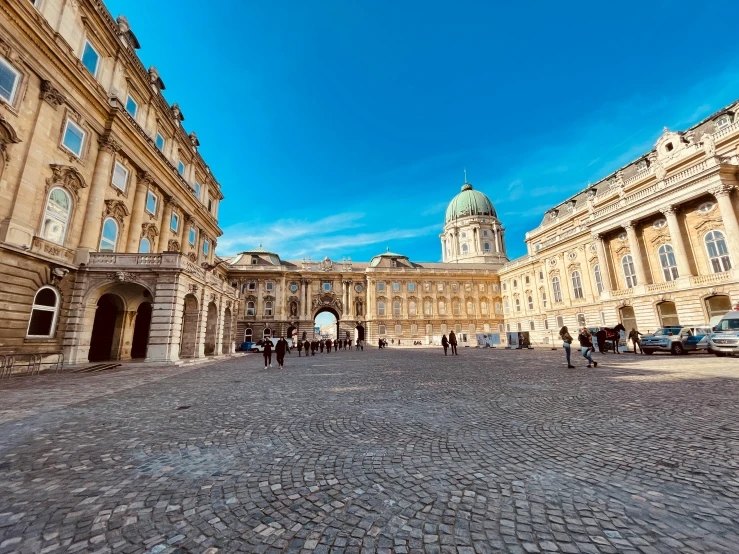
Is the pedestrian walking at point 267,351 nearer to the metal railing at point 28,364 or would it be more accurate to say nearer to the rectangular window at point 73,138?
the metal railing at point 28,364

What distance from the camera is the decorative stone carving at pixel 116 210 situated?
59.1 ft

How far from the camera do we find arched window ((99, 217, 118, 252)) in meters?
18.0

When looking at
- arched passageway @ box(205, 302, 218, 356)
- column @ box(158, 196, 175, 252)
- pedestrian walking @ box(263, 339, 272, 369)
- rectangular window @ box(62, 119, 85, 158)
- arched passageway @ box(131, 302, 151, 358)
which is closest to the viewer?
rectangular window @ box(62, 119, 85, 158)

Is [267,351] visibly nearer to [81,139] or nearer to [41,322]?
[41,322]

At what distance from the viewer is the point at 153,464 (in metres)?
3.74

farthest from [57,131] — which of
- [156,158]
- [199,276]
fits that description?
[199,276]

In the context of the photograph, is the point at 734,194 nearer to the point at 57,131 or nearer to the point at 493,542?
the point at 493,542

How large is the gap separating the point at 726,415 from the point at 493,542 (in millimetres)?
5902

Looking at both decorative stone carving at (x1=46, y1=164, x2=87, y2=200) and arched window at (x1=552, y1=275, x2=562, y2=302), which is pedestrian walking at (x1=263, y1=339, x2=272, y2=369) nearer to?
decorative stone carving at (x1=46, y1=164, x2=87, y2=200)

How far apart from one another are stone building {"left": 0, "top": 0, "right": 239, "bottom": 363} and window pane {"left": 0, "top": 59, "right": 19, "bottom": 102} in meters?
0.04

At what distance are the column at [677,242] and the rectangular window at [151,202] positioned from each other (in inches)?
1563

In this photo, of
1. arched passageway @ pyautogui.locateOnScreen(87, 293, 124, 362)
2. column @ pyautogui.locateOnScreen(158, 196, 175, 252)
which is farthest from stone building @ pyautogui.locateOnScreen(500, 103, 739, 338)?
arched passageway @ pyautogui.locateOnScreen(87, 293, 124, 362)

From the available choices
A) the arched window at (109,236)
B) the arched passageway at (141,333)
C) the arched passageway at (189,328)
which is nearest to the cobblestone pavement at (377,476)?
the arched passageway at (189,328)

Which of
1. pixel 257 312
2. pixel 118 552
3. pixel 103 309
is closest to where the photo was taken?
pixel 118 552
